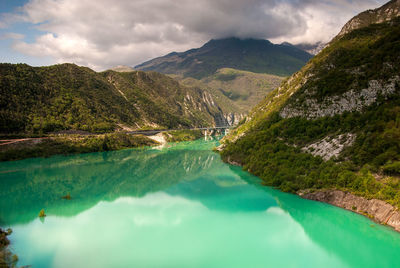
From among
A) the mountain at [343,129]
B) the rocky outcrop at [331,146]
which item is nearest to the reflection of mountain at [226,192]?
the mountain at [343,129]

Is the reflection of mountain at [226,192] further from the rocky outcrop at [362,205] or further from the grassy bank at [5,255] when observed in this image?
the grassy bank at [5,255]

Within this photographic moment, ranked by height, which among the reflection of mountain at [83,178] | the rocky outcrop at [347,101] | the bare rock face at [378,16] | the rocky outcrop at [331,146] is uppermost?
the bare rock face at [378,16]

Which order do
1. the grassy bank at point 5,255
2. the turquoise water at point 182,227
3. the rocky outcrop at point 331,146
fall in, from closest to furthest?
the grassy bank at point 5,255 < the turquoise water at point 182,227 < the rocky outcrop at point 331,146

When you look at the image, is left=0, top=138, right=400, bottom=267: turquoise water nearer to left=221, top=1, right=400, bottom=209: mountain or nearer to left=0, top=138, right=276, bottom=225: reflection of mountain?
left=0, top=138, right=276, bottom=225: reflection of mountain

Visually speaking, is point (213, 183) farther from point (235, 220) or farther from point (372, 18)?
point (372, 18)

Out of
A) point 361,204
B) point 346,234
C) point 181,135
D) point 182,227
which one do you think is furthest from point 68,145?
point 361,204
